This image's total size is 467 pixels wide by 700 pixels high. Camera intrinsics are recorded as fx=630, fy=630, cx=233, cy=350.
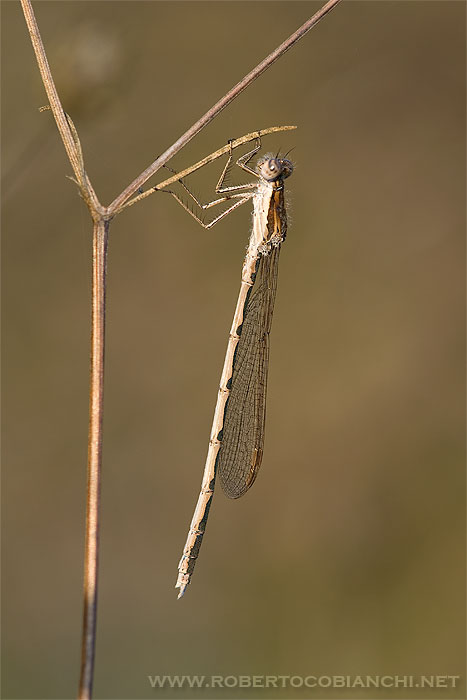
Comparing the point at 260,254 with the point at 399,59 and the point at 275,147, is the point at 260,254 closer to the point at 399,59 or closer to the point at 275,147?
the point at 275,147

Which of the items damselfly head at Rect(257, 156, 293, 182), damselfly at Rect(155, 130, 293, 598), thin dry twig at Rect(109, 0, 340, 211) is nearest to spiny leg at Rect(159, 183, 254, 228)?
damselfly at Rect(155, 130, 293, 598)

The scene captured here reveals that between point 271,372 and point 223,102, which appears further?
point 271,372

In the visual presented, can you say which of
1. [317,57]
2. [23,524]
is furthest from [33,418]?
[317,57]

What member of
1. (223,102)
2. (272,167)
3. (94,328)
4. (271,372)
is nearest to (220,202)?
(272,167)

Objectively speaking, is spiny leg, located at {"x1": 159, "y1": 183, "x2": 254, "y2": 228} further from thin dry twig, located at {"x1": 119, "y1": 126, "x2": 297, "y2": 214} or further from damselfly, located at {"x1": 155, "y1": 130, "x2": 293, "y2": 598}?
thin dry twig, located at {"x1": 119, "y1": 126, "x2": 297, "y2": 214}

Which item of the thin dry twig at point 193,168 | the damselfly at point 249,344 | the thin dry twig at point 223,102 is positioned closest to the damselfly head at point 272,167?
the damselfly at point 249,344

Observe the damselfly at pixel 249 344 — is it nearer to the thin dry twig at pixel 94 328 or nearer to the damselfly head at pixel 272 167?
the damselfly head at pixel 272 167

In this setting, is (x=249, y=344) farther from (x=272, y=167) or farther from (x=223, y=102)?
(x=223, y=102)
